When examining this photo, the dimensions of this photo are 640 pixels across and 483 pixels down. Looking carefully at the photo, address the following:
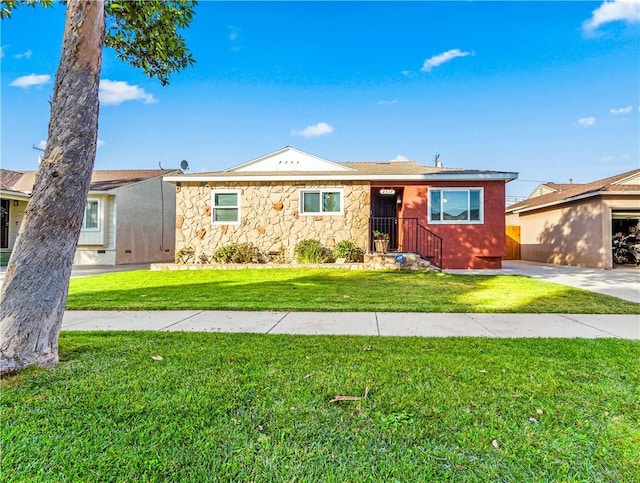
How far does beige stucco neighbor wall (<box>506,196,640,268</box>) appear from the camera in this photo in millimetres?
12586

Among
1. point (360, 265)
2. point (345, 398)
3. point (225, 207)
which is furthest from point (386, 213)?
point (345, 398)

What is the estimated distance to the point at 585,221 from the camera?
13469 millimetres

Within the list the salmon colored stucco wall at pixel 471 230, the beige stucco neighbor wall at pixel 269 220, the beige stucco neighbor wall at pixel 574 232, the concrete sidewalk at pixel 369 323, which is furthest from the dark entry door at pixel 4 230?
the beige stucco neighbor wall at pixel 574 232

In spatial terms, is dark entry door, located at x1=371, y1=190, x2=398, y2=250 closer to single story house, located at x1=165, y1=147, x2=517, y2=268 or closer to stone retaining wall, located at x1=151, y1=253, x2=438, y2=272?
single story house, located at x1=165, y1=147, x2=517, y2=268

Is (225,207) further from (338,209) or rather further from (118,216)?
(118,216)

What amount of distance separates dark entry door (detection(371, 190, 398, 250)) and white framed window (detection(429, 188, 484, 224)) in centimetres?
155

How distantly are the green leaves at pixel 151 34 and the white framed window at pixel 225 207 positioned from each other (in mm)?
7672

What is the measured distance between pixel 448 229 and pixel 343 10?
7945mm

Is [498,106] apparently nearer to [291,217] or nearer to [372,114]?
[372,114]

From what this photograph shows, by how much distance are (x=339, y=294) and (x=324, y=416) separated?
4.63 m

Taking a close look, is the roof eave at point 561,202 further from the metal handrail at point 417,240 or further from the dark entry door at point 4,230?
the dark entry door at point 4,230

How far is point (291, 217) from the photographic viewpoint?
41.0 ft

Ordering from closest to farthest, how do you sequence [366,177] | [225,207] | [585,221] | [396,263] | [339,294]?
[339,294] < [396,263] < [366,177] < [225,207] < [585,221]

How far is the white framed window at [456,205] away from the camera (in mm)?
11984
